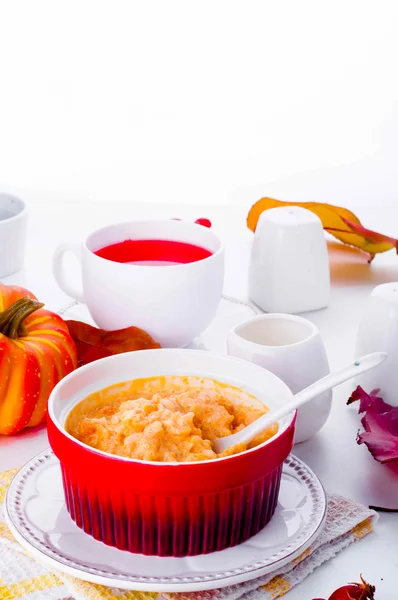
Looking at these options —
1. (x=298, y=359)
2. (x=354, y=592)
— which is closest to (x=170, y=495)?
(x=354, y=592)

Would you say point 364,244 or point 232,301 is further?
point 364,244

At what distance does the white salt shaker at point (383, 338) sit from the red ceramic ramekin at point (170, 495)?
0.99 feet

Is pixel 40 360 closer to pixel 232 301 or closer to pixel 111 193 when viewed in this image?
pixel 232 301

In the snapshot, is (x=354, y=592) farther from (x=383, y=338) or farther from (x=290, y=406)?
(x=383, y=338)

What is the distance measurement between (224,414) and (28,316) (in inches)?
15.7

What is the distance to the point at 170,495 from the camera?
918 millimetres

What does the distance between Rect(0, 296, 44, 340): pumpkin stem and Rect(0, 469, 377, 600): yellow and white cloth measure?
0.29 meters

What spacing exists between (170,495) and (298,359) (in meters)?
0.32

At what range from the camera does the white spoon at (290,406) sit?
0.99 m

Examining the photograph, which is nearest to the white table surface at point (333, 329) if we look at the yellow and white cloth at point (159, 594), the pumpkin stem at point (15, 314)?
the yellow and white cloth at point (159, 594)

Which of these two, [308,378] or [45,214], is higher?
[308,378]

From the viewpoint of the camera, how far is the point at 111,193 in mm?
2293

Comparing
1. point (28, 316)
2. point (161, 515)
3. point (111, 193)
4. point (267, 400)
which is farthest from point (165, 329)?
point (111, 193)

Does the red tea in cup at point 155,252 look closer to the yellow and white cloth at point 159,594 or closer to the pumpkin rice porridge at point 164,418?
the pumpkin rice porridge at point 164,418
